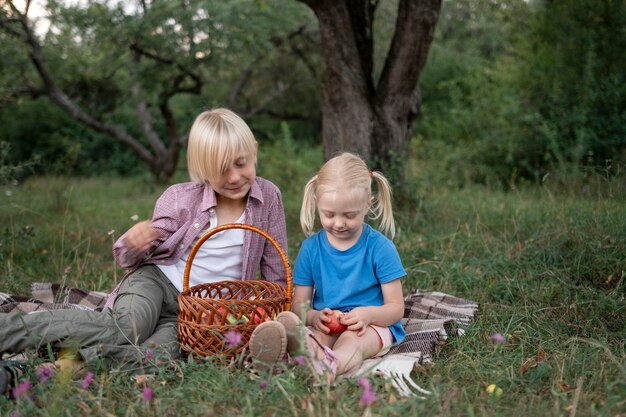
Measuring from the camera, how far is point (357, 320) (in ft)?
9.31

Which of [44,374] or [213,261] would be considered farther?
[213,261]

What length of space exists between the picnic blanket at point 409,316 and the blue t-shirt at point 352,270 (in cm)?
14

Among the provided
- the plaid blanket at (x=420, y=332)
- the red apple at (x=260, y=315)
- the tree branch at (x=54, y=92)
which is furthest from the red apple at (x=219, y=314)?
the tree branch at (x=54, y=92)

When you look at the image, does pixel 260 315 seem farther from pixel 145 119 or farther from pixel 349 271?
pixel 145 119

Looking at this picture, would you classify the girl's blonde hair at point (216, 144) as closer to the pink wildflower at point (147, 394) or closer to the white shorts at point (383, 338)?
the white shorts at point (383, 338)

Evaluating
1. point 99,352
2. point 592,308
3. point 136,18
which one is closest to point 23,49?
point 136,18

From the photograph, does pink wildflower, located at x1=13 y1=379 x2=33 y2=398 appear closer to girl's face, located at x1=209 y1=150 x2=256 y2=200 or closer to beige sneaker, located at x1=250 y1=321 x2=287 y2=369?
beige sneaker, located at x1=250 y1=321 x2=287 y2=369

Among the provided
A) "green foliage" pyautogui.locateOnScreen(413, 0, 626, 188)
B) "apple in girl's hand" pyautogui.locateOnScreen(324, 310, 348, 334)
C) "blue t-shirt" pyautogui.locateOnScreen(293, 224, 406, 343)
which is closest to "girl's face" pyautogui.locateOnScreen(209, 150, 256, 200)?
"blue t-shirt" pyautogui.locateOnScreen(293, 224, 406, 343)

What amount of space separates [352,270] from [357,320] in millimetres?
284

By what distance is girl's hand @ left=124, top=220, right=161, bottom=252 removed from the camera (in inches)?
119

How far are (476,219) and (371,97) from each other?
1.35 m

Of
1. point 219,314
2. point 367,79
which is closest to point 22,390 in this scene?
point 219,314

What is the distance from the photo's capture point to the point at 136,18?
373 inches

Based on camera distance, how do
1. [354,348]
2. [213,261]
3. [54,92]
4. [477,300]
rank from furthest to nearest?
[54,92]
[477,300]
[213,261]
[354,348]
